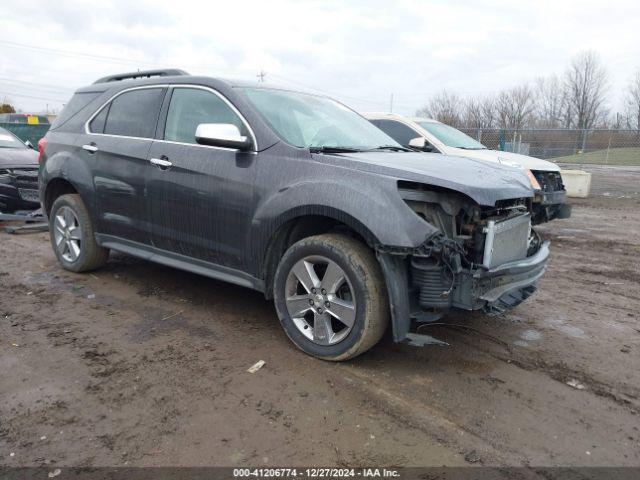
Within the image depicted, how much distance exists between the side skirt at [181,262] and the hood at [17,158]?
4519 millimetres

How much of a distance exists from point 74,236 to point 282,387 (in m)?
3.23

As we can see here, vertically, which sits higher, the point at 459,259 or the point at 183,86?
the point at 183,86

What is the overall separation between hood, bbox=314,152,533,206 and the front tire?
50cm

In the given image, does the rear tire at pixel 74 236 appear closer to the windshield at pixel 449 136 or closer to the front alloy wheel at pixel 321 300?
the front alloy wheel at pixel 321 300

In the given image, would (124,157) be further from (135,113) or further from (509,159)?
(509,159)

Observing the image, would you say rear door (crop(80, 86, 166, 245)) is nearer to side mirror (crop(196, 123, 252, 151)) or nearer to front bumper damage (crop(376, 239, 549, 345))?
side mirror (crop(196, 123, 252, 151))

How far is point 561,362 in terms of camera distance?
11.2 feet

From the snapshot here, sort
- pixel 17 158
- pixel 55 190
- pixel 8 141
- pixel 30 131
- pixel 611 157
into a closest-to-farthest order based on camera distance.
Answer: pixel 55 190 → pixel 17 158 → pixel 8 141 → pixel 30 131 → pixel 611 157

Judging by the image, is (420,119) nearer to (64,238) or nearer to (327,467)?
(64,238)

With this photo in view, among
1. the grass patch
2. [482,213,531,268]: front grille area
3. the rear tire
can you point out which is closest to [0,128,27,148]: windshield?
the rear tire

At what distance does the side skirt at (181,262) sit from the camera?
3.69 metres

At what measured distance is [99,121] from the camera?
482 centimetres

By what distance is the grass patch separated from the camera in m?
21.5


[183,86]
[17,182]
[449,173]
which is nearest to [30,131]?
[17,182]
